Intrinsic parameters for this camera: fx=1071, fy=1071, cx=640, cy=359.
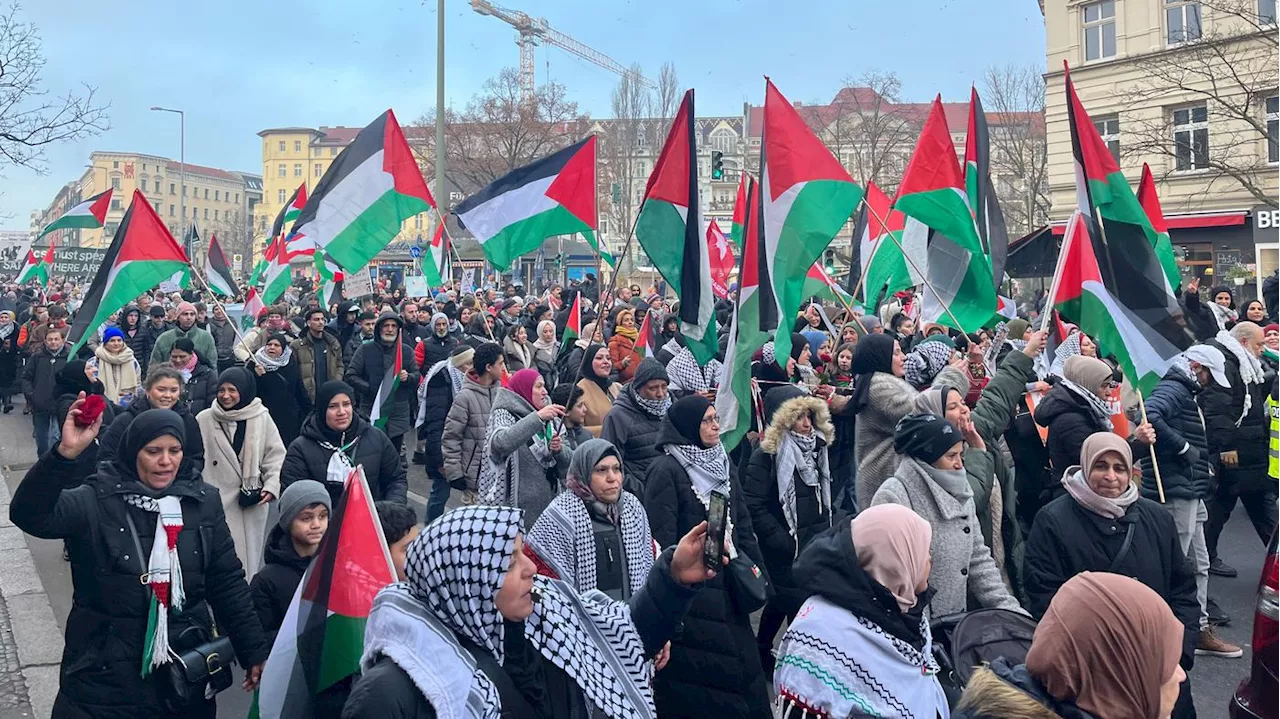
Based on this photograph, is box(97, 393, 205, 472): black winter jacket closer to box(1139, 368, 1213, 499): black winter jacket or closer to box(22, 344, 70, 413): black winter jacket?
box(22, 344, 70, 413): black winter jacket

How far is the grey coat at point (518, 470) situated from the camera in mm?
5705

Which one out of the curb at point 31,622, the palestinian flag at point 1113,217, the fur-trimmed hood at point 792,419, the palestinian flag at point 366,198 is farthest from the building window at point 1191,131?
the curb at point 31,622

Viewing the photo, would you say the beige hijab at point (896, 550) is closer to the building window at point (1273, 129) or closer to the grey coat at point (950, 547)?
the grey coat at point (950, 547)

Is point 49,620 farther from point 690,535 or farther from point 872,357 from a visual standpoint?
point 690,535

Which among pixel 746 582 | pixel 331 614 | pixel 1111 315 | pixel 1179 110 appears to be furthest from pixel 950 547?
pixel 1179 110

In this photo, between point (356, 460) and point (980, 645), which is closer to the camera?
point (980, 645)

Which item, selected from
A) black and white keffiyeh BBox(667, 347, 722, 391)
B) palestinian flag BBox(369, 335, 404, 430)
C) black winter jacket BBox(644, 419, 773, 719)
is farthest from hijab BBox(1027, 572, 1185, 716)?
palestinian flag BBox(369, 335, 404, 430)

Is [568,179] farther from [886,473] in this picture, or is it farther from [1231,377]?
[1231,377]

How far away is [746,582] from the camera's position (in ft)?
12.3

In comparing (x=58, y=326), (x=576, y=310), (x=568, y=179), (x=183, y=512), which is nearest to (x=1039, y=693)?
(x=183, y=512)

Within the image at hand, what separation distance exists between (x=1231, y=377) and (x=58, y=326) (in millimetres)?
11127

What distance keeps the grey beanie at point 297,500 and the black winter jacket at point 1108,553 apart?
2839 mm

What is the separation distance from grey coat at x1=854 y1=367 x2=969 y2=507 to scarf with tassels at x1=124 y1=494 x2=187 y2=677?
3304 mm

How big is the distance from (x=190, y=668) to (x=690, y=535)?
79.4 inches
